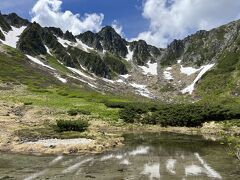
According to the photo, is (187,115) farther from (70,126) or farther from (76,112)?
(70,126)

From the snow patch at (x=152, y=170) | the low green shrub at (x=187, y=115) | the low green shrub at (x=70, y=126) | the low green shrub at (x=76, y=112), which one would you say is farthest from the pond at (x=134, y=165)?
the low green shrub at (x=76, y=112)

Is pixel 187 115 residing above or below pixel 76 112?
below

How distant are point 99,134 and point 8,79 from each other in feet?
412

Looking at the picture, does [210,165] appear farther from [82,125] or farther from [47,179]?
[82,125]

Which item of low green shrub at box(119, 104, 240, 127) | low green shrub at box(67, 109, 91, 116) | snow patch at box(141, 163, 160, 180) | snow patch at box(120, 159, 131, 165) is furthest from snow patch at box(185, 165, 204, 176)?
low green shrub at box(67, 109, 91, 116)

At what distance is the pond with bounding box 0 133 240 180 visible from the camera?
135ft

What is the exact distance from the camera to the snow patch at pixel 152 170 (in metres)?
41.0

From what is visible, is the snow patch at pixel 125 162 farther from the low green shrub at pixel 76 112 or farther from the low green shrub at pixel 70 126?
the low green shrub at pixel 76 112

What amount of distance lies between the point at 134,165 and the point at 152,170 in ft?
11.1

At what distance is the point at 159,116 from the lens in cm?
9194

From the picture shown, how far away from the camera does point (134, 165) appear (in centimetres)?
4691

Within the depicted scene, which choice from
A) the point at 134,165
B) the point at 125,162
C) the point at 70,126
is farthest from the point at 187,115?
the point at 134,165

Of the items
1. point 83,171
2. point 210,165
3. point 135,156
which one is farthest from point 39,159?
point 210,165

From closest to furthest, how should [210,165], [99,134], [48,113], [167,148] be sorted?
[210,165] → [167,148] → [99,134] → [48,113]
